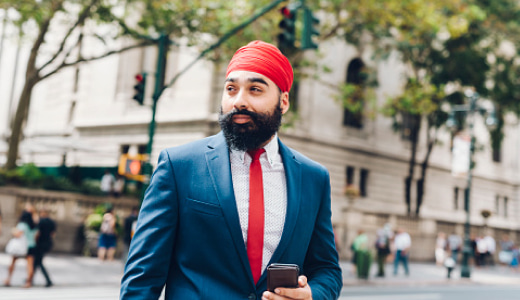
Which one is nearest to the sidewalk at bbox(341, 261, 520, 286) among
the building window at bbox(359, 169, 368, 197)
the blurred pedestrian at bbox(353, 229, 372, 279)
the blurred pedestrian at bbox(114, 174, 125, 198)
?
the blurred pedestrian at bbox(353, 229, 372, 279)

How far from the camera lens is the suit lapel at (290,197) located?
1.98 metres

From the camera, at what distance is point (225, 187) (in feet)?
6.47

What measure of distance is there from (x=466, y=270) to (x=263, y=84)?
22533 mm

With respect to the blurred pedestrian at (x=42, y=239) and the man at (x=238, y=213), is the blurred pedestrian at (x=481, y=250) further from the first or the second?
the man at (x=238, y=213)

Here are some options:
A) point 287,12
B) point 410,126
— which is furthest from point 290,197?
point 410,126

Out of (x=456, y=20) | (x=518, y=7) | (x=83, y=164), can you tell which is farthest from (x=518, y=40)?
(x=83, y=164)

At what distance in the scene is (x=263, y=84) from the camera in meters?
2.06

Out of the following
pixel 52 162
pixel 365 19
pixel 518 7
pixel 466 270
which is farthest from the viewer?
pixel 52 162

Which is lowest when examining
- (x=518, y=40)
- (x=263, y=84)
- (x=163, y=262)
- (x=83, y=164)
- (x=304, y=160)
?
(x=163, y=262)

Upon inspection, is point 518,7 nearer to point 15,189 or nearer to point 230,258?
point 15,189

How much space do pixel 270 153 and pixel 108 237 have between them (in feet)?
56.4

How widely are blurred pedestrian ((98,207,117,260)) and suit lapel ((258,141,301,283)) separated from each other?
1649 centimetres

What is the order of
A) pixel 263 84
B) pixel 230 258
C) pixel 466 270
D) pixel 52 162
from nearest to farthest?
pixel 230 258, pixel 263 84, pixel 466 270, pixel 52 162

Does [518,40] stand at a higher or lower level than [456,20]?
higher
